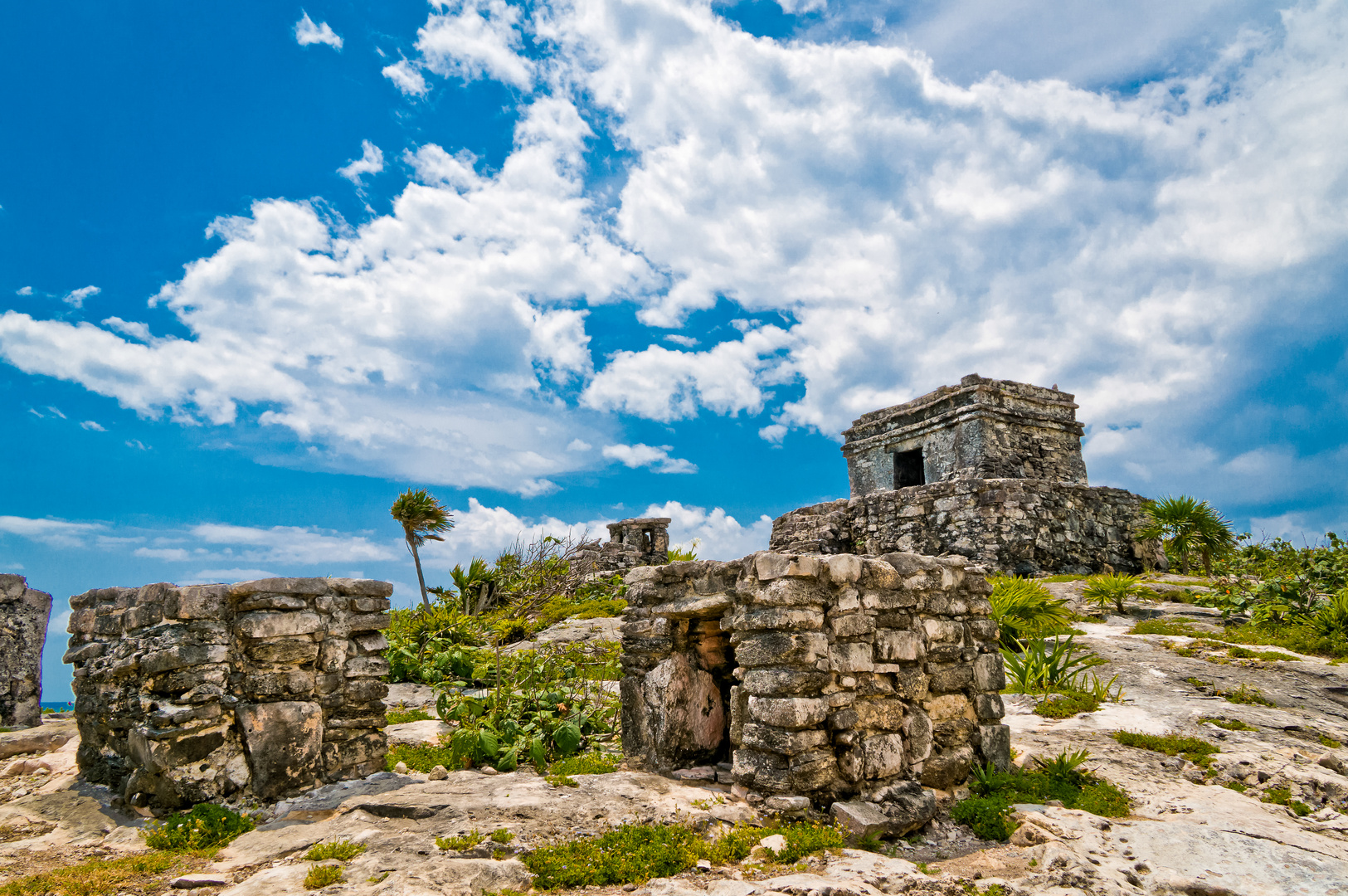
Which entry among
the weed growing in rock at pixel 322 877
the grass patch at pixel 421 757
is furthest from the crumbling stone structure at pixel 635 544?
the weed growing in rock at pixel 322 877

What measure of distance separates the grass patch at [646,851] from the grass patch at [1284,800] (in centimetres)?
346

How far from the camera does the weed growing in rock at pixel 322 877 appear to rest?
3.97 meters

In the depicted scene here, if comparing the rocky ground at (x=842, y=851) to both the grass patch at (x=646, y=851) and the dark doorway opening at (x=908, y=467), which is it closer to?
the grass patch at (x=646, y=851)

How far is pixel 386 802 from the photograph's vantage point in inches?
206

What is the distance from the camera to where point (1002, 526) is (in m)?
14.0

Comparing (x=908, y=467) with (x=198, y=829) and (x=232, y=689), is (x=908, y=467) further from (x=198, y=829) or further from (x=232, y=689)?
(x=198, y=829)

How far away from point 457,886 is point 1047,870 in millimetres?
3546

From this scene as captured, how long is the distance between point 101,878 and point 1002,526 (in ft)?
45.0

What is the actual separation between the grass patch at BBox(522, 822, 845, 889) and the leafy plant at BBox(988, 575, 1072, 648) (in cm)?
597

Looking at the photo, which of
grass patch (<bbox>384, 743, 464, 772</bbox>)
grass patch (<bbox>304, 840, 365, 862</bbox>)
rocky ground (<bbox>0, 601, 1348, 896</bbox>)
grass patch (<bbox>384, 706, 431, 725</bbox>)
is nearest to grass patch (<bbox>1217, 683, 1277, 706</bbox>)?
rocky ground (<bbox>0, 601, 1348, 896</bbox>)

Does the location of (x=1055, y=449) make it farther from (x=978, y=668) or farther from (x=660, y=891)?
(x=660, y=891)

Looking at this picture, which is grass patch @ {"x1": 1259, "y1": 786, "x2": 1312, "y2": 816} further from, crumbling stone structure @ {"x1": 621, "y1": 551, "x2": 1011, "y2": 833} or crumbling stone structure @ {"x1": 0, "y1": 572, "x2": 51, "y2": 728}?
crumbling stone structure @ {"x1": 0, "y1": 572, "x2": 51, "y2": 728}

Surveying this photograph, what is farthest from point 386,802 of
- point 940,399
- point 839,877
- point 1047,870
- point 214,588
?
point 940,399

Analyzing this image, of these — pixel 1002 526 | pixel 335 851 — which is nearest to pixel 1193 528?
pixel 1002 526
